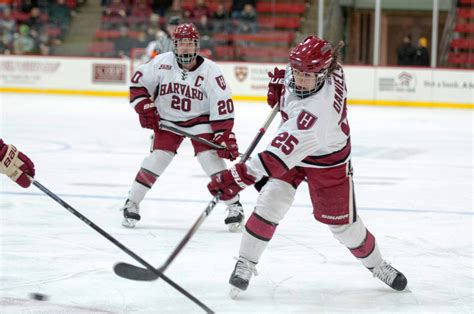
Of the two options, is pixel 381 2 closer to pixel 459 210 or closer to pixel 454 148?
pixel 454 148

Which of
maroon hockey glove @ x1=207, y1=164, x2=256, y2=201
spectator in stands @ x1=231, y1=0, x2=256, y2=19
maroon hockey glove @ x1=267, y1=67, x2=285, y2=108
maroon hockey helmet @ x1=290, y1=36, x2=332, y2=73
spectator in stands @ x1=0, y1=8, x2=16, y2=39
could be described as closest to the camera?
maroon hockey glove @ x1=207, y1=164, x2=256, y2=201

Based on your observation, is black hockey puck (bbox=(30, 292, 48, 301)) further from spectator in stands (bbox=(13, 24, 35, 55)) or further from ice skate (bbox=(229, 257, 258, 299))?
spectator in stands (bbox=(13, 24, 35, 55))

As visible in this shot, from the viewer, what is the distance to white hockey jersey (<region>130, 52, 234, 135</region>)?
14.9 ft

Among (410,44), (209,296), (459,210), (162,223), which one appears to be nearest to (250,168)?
(209,296)

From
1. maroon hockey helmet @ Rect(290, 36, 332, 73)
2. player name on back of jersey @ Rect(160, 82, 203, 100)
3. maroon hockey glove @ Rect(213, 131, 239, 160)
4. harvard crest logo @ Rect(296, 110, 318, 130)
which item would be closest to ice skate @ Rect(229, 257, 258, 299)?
harvard crest logo @ Rect(296, 110, 318, 130)

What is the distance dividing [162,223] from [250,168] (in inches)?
72.5

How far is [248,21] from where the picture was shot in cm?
1366

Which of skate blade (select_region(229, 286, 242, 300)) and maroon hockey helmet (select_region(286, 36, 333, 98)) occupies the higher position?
maroon hockey helmet (select_region(286, 36, 333, 98))

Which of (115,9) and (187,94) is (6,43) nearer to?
(115,9)

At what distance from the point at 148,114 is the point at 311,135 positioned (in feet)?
5.39

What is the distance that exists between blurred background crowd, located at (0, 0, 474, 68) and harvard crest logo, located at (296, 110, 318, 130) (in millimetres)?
10088

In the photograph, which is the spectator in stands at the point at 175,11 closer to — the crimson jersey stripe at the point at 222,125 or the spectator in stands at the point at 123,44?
the spectator in stands at the point at 123,44

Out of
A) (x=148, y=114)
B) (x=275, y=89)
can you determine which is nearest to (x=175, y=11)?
(x=148, y=114)

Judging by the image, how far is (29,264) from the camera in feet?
12.2
